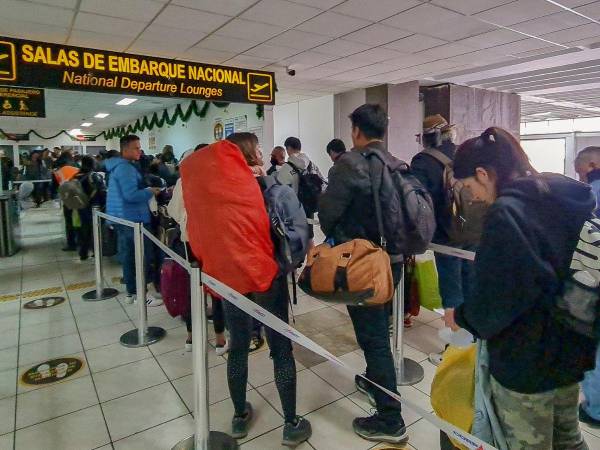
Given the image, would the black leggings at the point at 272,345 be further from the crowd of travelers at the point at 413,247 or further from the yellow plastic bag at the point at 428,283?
the yellow plastic bag at the point at 428,283

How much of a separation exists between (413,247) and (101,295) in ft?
11.4

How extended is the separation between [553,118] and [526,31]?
13.3 meters

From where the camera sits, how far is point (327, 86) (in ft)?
24.2

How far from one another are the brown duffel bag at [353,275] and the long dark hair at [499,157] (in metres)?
0.64

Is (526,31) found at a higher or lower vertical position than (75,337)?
higher

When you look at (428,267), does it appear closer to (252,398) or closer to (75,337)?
(252,398)

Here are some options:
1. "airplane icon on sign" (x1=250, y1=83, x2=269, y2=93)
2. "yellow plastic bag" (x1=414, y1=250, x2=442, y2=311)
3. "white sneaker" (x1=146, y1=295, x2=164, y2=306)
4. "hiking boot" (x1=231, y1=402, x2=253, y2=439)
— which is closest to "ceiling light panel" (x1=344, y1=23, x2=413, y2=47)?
"airplane icon on sign" (x1=250, y1=83, x2=269, y2=93)

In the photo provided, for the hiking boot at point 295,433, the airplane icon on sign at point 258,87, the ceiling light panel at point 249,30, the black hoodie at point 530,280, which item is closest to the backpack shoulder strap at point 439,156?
the black hoodie at point 530,280

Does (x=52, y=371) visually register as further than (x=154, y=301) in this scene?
No

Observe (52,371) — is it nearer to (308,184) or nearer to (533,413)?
(308,184)

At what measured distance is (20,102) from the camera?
6.64m

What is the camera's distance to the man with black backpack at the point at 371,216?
1.75m

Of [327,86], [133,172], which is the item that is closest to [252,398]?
[133,172]

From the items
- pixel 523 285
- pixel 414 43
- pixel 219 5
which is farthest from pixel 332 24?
pixel 523 285
